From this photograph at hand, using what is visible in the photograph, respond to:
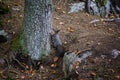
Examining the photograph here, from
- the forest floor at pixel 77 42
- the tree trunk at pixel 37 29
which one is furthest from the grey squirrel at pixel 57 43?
the tree trunk at pixel 37 29

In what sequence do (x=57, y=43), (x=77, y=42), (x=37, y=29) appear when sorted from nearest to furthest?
(x=37, y=29), (x=77, y=42), (x=57, y=43)

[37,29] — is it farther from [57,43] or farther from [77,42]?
[77,42]

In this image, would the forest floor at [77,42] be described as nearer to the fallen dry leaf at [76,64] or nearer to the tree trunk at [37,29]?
the fallen dry leaf at [76,64]

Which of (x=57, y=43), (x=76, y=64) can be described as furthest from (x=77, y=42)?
(x=76, y=64)

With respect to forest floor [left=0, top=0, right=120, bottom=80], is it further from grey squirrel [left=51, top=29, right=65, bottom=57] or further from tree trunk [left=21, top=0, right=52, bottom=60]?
tree trunk [left=21, top=0, right=52, bottom=60]

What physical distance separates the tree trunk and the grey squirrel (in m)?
0.24

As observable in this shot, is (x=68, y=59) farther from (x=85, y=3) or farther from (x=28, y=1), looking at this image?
(x=85, y=3)

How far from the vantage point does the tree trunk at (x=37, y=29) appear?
23.4 feet

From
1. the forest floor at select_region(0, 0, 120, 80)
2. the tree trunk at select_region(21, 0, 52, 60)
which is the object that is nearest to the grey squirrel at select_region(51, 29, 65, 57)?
the forest floor at select_region(0, 0, 120, 80)

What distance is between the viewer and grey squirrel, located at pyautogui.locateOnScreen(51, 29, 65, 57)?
7609 mm

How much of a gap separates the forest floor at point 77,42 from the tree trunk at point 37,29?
337 millimetres

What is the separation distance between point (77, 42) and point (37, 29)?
106 cm

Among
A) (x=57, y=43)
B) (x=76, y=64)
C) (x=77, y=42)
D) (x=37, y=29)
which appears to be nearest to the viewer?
(x=76, y=64)

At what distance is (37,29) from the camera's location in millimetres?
7328
